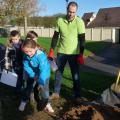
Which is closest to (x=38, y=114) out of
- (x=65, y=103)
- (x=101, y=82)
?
(x=65, y=103)

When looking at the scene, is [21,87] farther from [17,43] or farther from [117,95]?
[117,95]

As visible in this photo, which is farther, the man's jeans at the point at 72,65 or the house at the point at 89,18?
the house at the point at 89,18

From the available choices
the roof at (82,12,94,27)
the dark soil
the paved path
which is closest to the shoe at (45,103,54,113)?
the dark soil

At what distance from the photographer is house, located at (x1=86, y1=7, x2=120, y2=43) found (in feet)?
186

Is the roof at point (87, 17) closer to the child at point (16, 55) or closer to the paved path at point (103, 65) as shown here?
the paved path at point (103, 65)

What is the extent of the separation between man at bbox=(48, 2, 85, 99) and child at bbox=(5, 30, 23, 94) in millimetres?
613

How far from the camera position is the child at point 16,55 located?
8164mm

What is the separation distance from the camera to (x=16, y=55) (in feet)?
27.0

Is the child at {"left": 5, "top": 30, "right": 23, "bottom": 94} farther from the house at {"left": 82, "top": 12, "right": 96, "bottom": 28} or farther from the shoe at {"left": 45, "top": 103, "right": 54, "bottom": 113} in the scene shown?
the house at {"left": 82, "top": 12, "right": 96, "bottom": 28}

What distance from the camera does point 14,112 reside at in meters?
7.34

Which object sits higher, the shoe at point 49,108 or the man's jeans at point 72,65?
the man's jeans at point 72,65

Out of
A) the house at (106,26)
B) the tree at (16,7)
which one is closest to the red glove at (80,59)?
the tree at (16,7)

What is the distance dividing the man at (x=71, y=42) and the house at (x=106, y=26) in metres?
46.8

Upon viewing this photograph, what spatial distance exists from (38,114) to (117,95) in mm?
1370
